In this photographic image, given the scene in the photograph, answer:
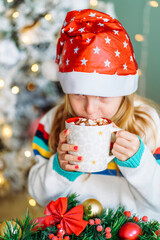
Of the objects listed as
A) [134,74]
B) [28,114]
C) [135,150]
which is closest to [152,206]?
[135,150]

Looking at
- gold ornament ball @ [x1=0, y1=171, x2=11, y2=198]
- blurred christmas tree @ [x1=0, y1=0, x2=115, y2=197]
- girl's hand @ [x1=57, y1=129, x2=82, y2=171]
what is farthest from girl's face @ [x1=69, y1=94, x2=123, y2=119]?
gold ornament ball @ [x1=0, y1=171, x2=11, y2=198]

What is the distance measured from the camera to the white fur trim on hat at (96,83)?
69 cm

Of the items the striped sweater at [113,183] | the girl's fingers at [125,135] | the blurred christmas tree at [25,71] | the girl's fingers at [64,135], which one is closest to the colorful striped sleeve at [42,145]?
the striped sweater at [113,183]

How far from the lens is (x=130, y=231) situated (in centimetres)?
60

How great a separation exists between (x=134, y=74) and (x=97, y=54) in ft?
0.48

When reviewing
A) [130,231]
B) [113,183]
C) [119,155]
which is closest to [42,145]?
[113,183]

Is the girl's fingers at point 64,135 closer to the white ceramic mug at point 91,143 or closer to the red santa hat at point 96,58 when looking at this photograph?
the white ceramic mug at point 91,143

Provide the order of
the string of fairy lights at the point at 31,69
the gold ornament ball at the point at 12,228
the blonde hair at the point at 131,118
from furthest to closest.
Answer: the string of fairy lights at the point at 31,69 < the blonde hair at the point at 131,118 < the gold ornament ball at the point at 12,228

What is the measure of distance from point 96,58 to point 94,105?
14 cm

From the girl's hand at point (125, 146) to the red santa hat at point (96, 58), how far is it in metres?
0.12

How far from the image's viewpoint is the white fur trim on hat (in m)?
0.69

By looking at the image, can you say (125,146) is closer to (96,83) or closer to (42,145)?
(96,83)

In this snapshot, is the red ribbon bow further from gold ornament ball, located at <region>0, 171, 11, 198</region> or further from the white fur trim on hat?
gold ornament ball, located at <region>0, 171, 11, 198</region>

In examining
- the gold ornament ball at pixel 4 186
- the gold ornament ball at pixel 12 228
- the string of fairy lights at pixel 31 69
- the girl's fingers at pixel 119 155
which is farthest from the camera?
the gold ornament ball at pixel 4 186
